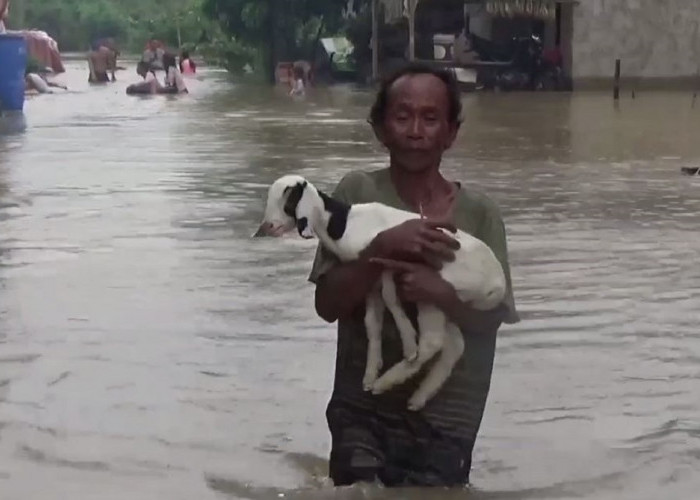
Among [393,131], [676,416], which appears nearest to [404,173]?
[393,131]

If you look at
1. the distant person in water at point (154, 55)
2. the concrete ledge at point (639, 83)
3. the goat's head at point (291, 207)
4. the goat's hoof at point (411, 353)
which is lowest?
the concrete ledge at point (639, 83)

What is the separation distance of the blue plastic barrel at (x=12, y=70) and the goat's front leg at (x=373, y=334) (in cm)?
1636

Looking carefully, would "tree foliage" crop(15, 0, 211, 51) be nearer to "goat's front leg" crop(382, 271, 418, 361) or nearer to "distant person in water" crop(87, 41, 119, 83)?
"distant person in water" crop(87, 41, 119, 83)

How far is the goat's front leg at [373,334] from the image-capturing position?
3.50m

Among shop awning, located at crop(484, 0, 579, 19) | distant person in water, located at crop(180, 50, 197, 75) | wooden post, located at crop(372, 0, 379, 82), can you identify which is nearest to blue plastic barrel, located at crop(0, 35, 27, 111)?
shop awning, located at crop(484, 0, 579, 19)

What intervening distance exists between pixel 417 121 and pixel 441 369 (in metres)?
0.62

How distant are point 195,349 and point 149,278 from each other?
1527 mm

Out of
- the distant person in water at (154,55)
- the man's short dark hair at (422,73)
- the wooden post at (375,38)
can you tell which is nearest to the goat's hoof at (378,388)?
the man's short dark hair at (422,73)

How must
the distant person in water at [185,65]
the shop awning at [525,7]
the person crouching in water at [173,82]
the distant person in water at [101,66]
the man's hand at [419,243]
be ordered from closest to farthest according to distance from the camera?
the man's hand at [419,243] < the person crouching in water at [173,82] < the shop awning at [525,7] < the distant person in water at [101,66] < the distant person in water at [185,65]

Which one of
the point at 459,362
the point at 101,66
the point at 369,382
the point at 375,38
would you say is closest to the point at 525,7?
the point at 375,38

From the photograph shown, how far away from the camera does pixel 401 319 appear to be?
349 cm

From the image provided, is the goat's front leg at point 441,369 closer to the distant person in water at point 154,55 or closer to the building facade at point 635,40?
the building facade at point 635,40

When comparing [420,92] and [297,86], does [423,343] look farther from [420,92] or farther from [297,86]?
[297,86]

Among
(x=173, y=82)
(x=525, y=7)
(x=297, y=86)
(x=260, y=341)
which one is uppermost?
(x=525, y=7)
